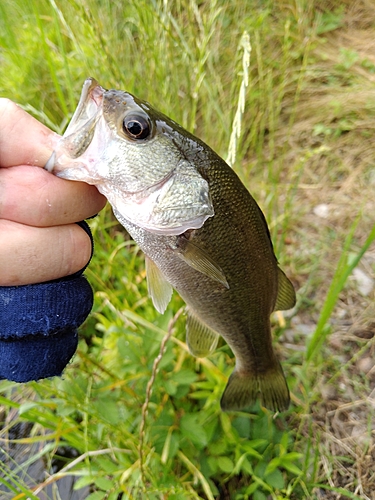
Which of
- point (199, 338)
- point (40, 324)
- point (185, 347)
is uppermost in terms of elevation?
point (40, 324)

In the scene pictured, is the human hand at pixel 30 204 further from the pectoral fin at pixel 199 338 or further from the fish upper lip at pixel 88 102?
the pectoral fin at pixel 199 338

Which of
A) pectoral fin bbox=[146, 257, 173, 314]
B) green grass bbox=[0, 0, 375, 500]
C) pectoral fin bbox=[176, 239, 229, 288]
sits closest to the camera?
pectoral fin bbox=[176, 239, 229, 288]

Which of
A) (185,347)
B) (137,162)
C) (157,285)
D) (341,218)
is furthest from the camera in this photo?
(341,218)

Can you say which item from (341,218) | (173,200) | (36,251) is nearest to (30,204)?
(36,251)

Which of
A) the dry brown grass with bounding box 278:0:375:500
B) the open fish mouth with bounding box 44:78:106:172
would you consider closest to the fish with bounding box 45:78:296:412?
the open fish mouth with bounding box 44:78:106:172

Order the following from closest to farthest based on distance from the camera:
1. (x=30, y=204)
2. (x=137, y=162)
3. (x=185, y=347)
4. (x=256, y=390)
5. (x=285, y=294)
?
(x=30, y=204), (x=137, y=162), (x=285, y=294), (x=256, y=390), (x=185, y=347)

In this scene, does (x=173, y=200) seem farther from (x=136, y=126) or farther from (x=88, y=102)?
(x=88, y=102)

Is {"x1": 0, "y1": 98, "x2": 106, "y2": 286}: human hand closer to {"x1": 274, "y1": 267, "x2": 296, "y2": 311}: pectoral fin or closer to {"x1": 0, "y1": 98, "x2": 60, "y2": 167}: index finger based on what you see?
{"x1": 0, "y1": 98, "x2": 60, "y2": 167}: index finger
